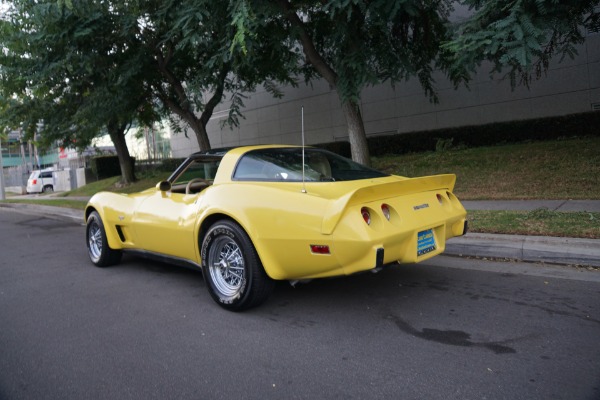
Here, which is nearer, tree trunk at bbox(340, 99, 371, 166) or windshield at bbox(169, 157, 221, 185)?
windshield at bbox(169, 157, 221, 185)

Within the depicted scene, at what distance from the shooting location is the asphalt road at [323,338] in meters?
2.77

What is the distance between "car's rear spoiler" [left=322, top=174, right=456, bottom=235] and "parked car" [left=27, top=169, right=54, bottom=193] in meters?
32.1

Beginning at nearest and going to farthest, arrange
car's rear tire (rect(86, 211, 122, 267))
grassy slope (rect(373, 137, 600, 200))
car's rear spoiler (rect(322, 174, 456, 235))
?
car's rear spoiler (rect(322, 174, 456, 235)) → car's rear tire (rect(86, 211, 122, 267)) → grassy slope (rect(373, 137, 600, 200))

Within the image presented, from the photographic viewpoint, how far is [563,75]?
13.8 meters

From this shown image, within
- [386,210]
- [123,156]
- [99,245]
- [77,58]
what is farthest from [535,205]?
[123,156]

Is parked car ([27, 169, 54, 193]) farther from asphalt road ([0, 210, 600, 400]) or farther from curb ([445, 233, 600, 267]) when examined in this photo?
curb ([445, 233, 600, 267])

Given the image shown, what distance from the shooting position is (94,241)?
247 inches

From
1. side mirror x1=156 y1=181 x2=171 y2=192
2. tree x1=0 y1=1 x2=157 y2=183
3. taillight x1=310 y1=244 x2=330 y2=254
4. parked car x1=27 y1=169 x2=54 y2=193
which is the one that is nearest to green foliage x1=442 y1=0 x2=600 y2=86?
taillight x1=310 y1=244 x2=330 y2=254

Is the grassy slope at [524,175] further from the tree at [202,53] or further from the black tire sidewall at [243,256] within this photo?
the tree at [202,53]

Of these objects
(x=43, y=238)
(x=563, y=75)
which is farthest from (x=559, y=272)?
(x=563, y=75)

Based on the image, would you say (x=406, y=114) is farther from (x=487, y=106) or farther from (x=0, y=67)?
(x=0, y=67)

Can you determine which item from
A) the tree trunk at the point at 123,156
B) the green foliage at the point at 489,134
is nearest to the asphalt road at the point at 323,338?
the green foliage at the point at 489,134

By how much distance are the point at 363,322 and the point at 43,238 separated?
7724 mm

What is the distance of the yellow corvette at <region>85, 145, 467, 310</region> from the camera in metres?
3.50
